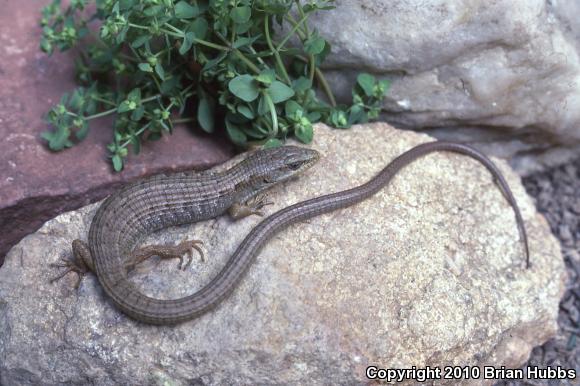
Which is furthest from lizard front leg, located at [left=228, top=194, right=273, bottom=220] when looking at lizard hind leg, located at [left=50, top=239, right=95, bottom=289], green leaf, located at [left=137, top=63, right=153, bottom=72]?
green leaf, located at [left=137, top=63, right=153, bottom=72]

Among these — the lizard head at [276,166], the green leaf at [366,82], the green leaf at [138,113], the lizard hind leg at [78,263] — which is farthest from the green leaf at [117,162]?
the green leaf at [366,82]

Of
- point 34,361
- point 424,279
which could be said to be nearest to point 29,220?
point 34,361

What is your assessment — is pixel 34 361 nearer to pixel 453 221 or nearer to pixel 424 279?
pixel 424 279

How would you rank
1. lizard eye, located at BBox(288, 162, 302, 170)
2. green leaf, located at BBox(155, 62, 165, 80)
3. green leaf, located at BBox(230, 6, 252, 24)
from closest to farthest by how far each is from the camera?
green leaf, located at BBox(230, 6, 252, 24), green leaf, located at BBox(155, 62, 165, 80), lizard eye, located at BBox(288, 162, 302, 170)

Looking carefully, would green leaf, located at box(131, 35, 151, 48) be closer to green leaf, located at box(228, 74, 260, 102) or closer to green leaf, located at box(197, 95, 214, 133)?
green leaf, located at box(228, 74, 260, 102)

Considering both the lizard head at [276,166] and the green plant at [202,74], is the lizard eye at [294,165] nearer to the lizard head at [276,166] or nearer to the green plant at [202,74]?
the lizard head at [276,166]

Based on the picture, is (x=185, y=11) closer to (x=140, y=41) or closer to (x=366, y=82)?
(x=140, y=41)
